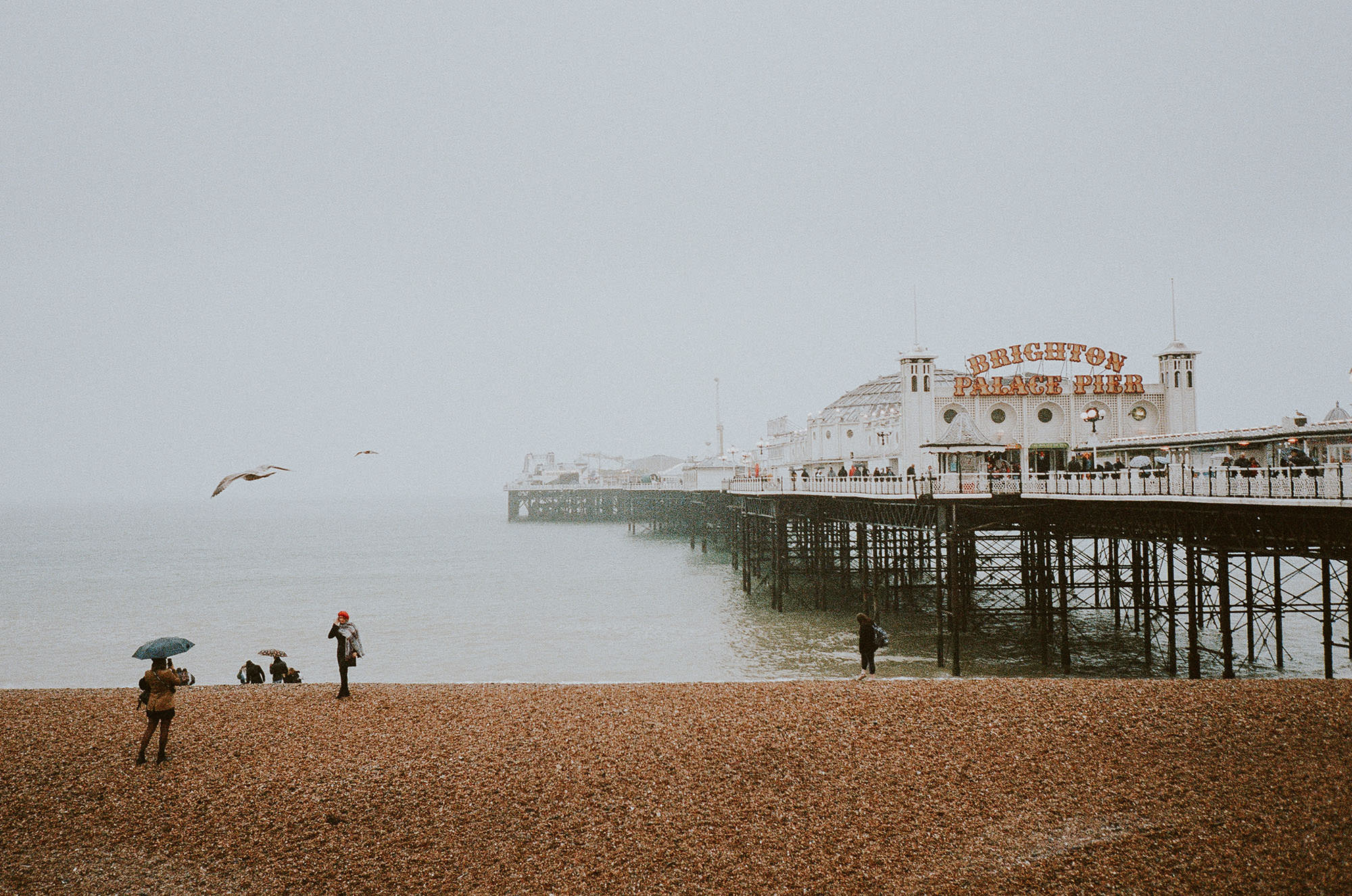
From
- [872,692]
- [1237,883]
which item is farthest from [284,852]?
[1237,883]

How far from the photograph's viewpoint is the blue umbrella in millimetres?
11469

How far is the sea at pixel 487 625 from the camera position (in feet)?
73.1

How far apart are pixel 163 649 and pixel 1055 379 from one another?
113 feet

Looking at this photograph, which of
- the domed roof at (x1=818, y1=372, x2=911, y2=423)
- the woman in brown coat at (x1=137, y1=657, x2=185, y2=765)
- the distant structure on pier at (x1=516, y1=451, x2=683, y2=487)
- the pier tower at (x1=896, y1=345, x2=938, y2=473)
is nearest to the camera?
the woman in brown coat at (x1=137, y1=657, x2=185, y2=765)

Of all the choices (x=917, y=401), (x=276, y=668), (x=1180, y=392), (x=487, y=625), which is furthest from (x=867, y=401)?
(x=276, y=668)

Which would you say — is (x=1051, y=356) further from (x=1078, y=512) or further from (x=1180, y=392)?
(x=1078, y=512)

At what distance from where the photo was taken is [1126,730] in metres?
10.7

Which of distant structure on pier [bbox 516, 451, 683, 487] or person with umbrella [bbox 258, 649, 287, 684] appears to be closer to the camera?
person with umbrella [bbox 258, 649, 287, 684]

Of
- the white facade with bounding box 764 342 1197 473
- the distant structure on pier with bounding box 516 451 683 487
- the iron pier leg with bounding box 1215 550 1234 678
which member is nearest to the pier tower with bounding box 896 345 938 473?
the white facade with bounding box 764 342 1197 473

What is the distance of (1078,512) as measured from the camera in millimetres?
21828

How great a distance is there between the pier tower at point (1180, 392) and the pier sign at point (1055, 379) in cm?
122

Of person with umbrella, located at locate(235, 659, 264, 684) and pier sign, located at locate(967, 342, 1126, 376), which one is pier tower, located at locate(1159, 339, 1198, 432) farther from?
person with umbrella, located at locate(235, 659, 264, 684)

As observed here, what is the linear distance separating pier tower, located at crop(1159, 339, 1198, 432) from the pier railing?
15.9m

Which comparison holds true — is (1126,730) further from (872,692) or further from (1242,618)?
(1242,618)
